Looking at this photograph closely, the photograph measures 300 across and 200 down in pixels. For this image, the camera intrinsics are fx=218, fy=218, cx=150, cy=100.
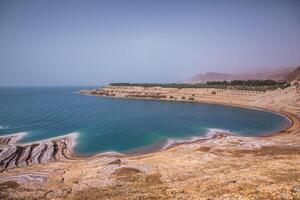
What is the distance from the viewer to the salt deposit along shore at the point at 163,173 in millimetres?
16578

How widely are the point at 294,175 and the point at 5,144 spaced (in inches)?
1644

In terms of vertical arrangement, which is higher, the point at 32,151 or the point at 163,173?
the point at 163,173

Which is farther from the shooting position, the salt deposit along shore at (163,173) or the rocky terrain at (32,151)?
the rocky terrain at (32,151)

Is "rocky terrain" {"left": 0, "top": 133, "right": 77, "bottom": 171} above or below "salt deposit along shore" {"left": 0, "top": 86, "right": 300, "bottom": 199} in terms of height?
below

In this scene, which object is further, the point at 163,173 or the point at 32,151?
the point at 32,151

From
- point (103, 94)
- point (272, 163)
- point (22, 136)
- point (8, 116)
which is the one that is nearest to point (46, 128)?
point (22, 136)

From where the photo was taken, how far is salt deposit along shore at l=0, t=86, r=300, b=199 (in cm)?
1658

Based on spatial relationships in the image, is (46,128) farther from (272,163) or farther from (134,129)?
(272,163)

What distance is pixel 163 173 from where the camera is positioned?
71.7ft

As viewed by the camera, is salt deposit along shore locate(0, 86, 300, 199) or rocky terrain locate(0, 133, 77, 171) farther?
rocky terrain locate(0, 133, 77, 171)

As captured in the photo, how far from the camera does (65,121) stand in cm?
6003

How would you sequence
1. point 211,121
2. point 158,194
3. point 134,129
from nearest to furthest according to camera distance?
point 158,194
point 134,129
point 211,121

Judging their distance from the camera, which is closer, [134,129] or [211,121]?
[134,129]

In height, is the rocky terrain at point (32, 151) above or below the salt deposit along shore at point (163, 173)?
below
